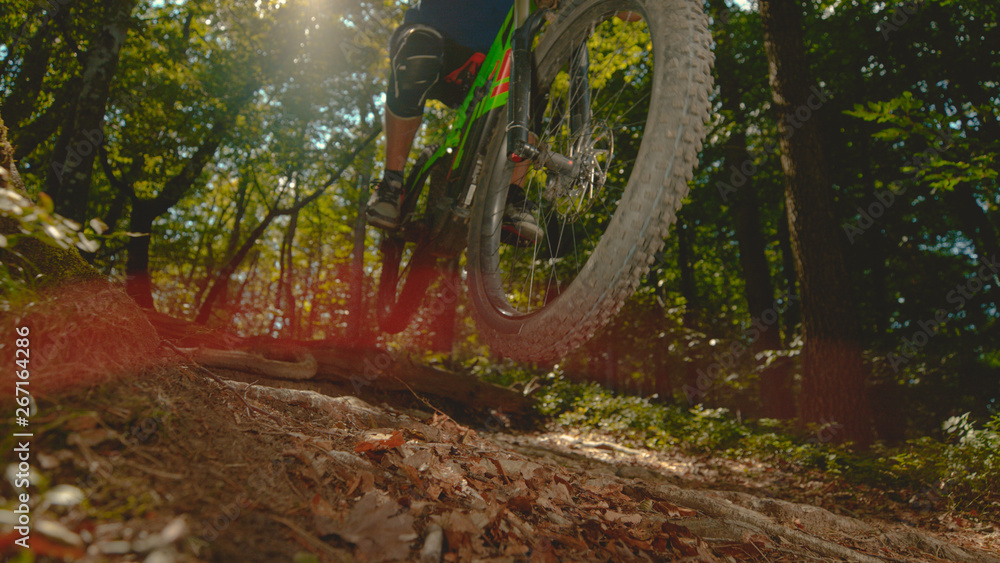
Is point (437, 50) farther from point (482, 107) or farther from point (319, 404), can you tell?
point (319, 404)

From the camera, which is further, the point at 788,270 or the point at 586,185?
the point at 788,270

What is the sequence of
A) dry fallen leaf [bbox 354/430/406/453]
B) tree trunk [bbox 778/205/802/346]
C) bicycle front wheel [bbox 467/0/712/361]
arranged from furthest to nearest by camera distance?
tree trunk [bbox 778/205/802/346], bicycle front wheel [bbox 467/0/712/361], dry fallen leaf [bbox 354/430/406/453]

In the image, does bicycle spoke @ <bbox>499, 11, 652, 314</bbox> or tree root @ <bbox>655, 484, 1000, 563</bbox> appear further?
bicycle spoke @ <bbox>499, 11, 652, 314</bbox>

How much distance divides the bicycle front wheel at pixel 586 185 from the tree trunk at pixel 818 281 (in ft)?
9.22

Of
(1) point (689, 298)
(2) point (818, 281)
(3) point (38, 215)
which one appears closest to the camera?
(3) point (38, 215)

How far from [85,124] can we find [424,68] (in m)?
3.85

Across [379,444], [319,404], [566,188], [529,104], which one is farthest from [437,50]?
[379,444]

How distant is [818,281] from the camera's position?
4.81 meters

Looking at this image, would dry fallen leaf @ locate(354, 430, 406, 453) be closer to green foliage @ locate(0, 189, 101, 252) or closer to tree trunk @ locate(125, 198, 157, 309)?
green foliage @ locate(0, 189, 101, 252)

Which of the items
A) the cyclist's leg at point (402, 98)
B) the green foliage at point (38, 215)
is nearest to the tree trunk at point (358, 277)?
the cyclist's leg at point (402, 98)

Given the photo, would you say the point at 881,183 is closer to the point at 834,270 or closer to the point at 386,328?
the point at 834,270

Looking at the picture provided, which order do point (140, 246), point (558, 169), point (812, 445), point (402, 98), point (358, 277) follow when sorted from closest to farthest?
point (558, 169)
point (402, 98)
point (812, 445)
point (140, 246)
point (358, 277)

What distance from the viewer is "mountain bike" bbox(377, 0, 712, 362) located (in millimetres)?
1586

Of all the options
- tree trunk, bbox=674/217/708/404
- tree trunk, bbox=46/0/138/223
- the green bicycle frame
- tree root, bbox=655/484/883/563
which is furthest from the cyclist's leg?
tree trunk, bbox=674/217/708/404
